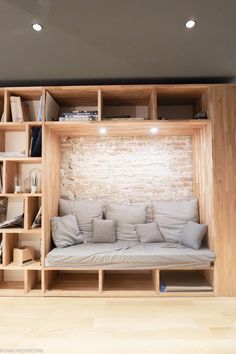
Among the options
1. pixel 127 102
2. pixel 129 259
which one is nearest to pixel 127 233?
pixel 129 259

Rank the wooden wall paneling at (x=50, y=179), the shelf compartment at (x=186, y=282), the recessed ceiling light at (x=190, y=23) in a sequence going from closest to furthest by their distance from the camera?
the recessed ceiling light at (x=190, y=23), the shelf compartment at (x=186, y=282), the wooden wall paneling at (x=50, y=179)

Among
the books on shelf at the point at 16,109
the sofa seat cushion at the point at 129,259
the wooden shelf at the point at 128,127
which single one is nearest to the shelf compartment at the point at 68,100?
the wooden shelf at the point at 128,127

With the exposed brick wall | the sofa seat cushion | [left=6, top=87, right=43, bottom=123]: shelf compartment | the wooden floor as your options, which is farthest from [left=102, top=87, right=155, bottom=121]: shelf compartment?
the wooden floor

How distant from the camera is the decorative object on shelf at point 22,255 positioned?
2990 mm

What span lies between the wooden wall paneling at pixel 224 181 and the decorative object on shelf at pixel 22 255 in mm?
2361

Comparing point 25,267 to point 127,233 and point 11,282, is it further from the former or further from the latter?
point 127,233

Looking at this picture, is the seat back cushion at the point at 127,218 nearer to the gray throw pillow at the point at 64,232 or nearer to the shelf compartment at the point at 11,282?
the gray throw pillow at the point at 64,232

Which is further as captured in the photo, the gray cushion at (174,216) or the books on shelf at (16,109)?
the gray cushion at (174,216)

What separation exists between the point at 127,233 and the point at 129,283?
2.15ft

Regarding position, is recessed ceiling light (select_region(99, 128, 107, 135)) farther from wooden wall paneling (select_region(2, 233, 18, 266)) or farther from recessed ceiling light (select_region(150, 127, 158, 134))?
wooden wall paneling (select_region(2, 233, 18, 266))

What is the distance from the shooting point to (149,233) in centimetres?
326

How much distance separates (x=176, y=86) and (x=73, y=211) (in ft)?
7.20

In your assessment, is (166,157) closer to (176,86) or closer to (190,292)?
(176,86)

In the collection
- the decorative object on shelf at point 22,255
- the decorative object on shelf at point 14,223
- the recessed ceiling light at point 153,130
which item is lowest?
the decorative object on shelf at point 22,255
